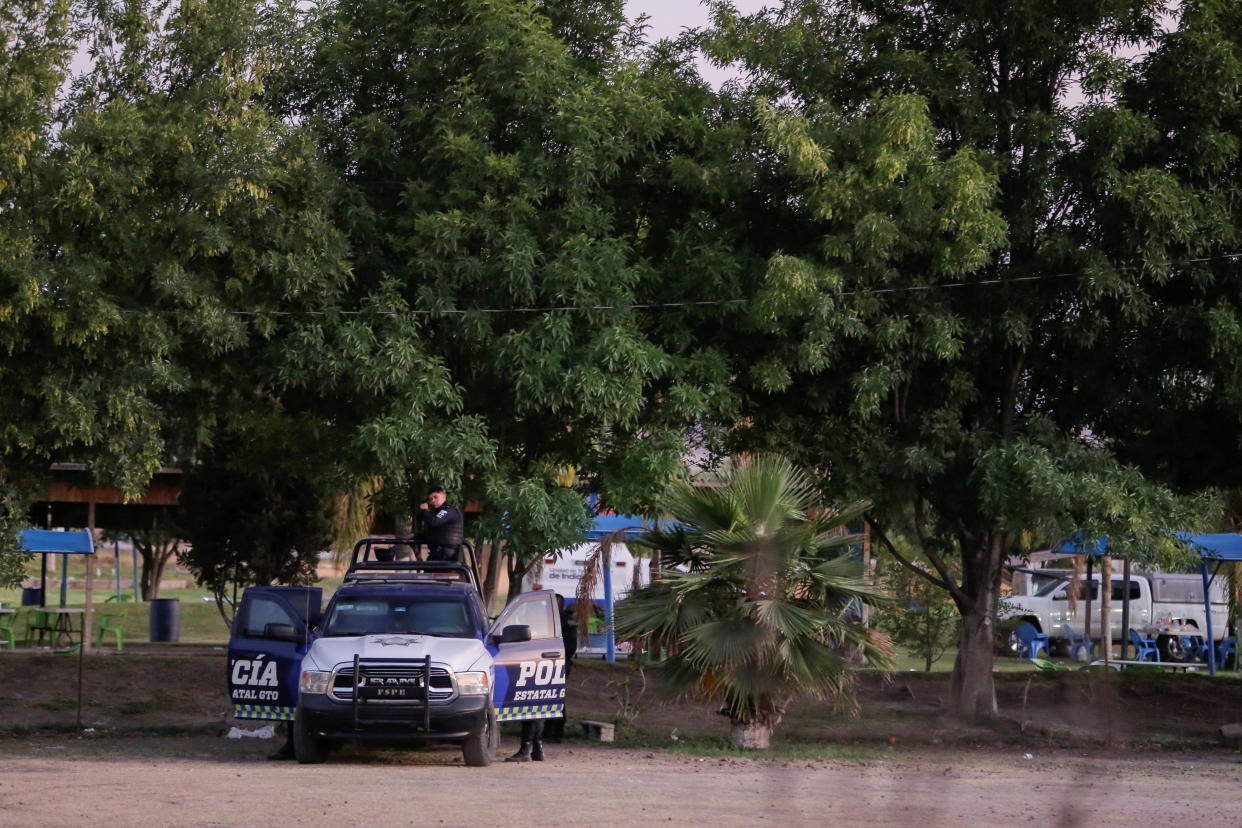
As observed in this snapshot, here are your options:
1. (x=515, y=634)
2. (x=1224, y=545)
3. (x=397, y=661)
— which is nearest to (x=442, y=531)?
(x=515, y=634)

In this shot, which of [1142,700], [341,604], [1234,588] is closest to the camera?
[341,604]

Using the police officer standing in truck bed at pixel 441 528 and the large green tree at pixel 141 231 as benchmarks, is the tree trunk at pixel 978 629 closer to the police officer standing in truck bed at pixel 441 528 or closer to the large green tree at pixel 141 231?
the police officer standing in truck bed at pixel 441 528

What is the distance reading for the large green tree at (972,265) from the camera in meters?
16.8

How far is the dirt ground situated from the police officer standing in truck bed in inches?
86.2

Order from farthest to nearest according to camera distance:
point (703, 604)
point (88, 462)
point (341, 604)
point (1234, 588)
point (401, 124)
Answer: point (1234, 588)
point (401, 124)
point (88, 462)
point (703, 604)
point (341, 604)

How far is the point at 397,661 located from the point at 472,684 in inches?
28.9

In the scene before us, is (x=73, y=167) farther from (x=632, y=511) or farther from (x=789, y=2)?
(x=789, y=2)

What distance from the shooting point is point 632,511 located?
18.0m

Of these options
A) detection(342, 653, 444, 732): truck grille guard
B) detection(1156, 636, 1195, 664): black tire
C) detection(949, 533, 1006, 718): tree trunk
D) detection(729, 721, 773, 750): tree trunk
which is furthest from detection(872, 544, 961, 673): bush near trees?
detection(342, 653, 444, 732): truck grille guard

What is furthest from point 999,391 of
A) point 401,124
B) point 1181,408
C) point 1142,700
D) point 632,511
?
point 401,124

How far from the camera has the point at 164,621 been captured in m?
32.9

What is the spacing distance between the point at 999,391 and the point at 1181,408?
2307mm

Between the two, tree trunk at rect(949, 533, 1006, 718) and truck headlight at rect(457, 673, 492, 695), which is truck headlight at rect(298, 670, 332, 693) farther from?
tree trunk at rect(949, 533, 1006, 718)

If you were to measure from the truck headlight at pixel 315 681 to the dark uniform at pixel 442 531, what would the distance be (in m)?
2.83
